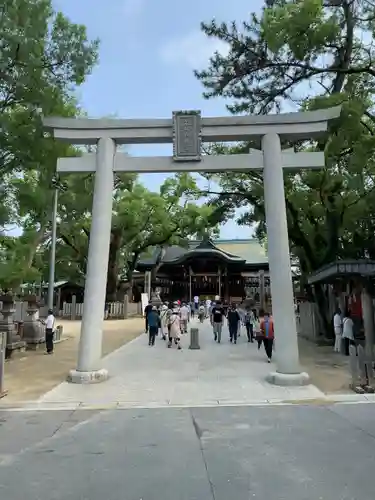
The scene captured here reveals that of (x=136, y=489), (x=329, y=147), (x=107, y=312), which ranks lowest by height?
(x=136, y=489)

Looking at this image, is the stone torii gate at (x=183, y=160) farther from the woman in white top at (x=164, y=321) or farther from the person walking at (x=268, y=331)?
the woman in white top at (x=164, y=321)

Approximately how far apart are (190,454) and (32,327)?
12.9m

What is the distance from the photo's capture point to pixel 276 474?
14.3 ft

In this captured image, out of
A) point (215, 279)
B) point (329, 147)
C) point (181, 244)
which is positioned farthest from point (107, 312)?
point (329, 147)

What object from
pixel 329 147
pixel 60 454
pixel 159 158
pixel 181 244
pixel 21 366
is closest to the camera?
pixel 60 454

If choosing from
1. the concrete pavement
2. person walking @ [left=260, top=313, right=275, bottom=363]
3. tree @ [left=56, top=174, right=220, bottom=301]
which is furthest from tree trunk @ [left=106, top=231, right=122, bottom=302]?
the concrete pavement

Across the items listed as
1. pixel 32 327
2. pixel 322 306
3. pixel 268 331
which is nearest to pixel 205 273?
pixel 322 306

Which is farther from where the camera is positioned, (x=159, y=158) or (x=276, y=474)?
(x=159, y=158)

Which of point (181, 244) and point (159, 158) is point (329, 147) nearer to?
point (159, 158)

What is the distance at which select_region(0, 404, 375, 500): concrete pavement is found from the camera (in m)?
4.01

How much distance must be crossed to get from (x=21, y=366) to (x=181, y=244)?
27.2 meters

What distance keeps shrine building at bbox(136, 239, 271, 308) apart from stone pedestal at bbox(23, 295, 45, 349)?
2295 centimetres

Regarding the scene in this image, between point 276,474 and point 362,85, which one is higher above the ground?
point 362,85

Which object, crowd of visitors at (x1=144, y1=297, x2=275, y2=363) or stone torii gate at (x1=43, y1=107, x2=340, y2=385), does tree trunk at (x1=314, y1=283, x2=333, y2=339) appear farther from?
stone torii gate at (x1=43, y1=107, x2=340, y2=385)
